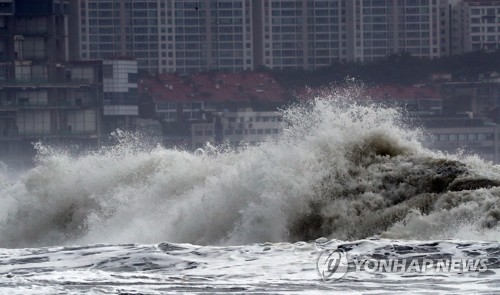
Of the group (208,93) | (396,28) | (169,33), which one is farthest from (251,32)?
(208,93)

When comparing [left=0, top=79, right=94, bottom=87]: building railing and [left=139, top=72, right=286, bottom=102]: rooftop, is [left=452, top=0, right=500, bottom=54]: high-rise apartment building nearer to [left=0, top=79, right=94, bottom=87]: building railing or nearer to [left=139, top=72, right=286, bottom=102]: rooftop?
[left=139, top=72, right=286, bottom=102]: rooftop

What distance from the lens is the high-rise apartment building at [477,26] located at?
12731cm

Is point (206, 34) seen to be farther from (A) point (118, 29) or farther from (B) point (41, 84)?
(B) point (41, 84)

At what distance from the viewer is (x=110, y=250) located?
57.6ft

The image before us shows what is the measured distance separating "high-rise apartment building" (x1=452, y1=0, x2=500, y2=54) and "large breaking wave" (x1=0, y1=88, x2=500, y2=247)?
10441 cm

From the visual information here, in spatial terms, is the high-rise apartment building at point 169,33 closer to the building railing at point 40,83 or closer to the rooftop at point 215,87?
the rooftop at point 215,87

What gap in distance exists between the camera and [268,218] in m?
18.8

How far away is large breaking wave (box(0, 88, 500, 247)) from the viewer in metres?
18.0

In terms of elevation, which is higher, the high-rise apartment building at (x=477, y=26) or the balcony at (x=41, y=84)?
the high-rise apartment building at (x=477, y=26)

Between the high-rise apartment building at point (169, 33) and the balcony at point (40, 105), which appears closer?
the balcony at point (40, 105)

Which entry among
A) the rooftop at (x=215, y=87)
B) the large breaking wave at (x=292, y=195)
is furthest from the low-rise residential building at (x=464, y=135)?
the large breaking wave at (x=292, y=195)

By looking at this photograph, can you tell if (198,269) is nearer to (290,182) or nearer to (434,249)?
(434,249)

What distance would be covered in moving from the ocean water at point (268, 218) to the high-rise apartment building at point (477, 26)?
103903mm

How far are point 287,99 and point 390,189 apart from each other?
93.5 m
